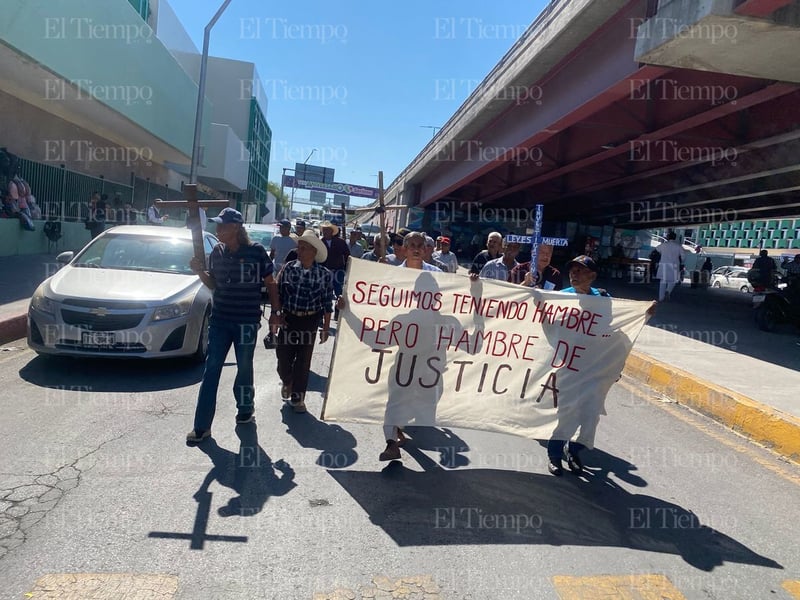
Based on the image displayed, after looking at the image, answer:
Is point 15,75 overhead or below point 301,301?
overhead

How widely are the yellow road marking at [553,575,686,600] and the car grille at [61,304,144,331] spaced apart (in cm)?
484

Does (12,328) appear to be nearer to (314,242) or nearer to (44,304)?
(44,304)

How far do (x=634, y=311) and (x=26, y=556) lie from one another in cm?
427

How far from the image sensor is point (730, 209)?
1010 inches

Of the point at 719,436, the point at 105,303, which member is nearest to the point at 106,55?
the point at 105,303

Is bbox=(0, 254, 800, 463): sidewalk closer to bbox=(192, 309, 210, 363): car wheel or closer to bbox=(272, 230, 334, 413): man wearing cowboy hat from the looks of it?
bbox=(192, 309, 210, 363): car wheel

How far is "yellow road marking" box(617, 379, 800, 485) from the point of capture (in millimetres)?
5020

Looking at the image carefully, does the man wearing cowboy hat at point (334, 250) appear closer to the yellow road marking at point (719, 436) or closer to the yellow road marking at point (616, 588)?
the yellow road marking at point (719, 436)

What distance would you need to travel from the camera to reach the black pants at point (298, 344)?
5.49 metres

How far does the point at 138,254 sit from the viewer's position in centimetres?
747

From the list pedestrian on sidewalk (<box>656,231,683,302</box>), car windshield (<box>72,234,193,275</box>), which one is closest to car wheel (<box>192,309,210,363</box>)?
car windshield (<box>72,234,193,275</box>)

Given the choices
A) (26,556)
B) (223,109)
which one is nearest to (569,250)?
(223,109)

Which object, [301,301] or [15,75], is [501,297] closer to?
[301,301]

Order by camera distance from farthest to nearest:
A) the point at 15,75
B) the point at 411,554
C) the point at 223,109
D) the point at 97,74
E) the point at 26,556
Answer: the point at 223,109 < the point at 97,74 < the point at 15,75 < the point at 411,554 < the point at 26,556
